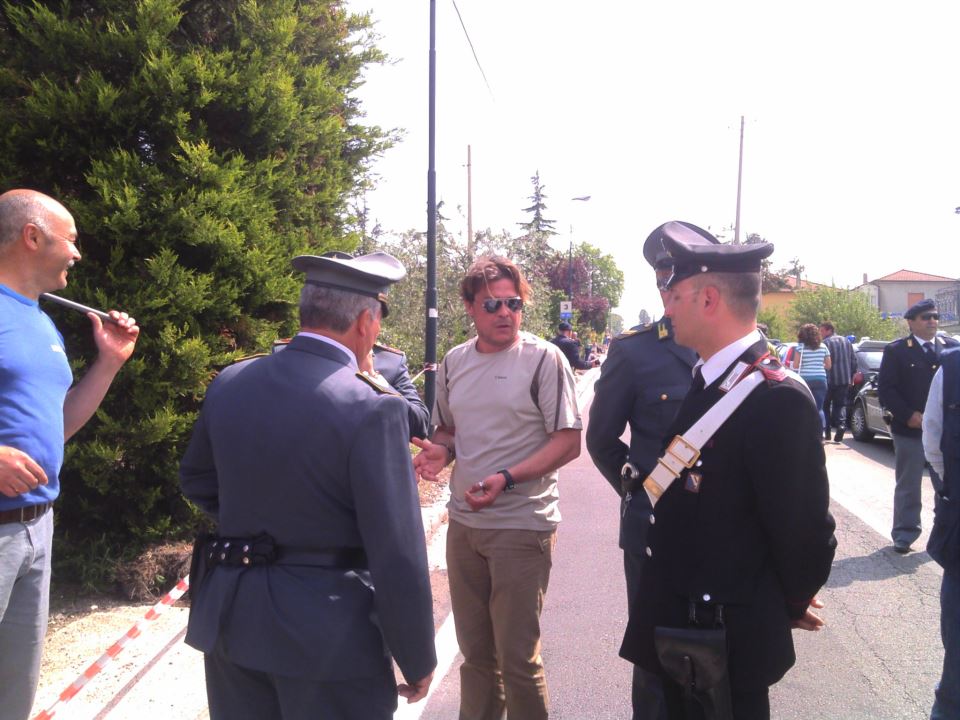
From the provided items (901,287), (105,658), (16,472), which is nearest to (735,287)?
(16,472)

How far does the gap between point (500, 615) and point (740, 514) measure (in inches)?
56.2

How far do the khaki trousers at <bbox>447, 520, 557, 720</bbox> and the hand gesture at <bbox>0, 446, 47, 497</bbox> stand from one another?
172cm

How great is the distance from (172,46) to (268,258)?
1500 millimetres

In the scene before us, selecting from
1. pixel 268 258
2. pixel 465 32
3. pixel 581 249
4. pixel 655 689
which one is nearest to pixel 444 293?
pixel 465 32

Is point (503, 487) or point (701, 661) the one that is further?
point (503, 487)

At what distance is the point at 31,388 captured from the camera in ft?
8.87

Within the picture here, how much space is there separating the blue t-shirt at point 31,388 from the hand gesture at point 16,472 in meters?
0.10

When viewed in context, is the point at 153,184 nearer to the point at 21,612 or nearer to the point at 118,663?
the point at 118,663

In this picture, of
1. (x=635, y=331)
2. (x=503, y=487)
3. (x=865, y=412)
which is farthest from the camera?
(x=865, y=412)

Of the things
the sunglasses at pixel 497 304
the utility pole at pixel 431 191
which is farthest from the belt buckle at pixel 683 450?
the utility pole at pixel 431 191

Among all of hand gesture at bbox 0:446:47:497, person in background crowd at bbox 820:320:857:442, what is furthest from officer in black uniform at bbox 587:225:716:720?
person in background crowd at bbox 820:320:857:442

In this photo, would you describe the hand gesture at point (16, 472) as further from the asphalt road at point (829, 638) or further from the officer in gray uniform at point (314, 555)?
Answer: the asphalt road at point (829, 638)

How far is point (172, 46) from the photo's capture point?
5.20 m

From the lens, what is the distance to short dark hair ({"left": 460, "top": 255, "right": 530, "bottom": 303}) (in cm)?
359
